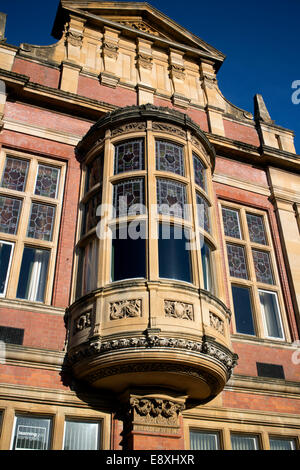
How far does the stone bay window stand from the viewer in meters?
8.15

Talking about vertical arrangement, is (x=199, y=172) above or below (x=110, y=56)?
below

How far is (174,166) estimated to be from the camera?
424 inches

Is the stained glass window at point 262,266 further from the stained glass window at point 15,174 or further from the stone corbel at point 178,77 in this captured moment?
the stained glass window at point 15,174

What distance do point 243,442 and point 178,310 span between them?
139 inches

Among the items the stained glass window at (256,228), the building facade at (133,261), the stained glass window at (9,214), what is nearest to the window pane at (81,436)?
the building facade at (133,261)

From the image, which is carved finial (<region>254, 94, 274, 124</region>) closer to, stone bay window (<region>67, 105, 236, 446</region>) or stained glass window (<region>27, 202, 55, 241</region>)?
stone bay window (<region>67, 105, 236, 446</region>)

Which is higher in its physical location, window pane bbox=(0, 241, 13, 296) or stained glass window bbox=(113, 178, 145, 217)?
stained glass window bbox=(113, 178, 145, 217)

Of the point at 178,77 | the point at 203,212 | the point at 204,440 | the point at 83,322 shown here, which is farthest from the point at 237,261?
the point at 178,77

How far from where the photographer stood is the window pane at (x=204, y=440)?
913cm

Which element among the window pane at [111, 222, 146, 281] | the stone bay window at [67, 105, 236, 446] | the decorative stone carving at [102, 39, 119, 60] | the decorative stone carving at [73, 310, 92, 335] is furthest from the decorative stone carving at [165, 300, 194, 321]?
the decorative stone carving at [102, 39, 119, 60]

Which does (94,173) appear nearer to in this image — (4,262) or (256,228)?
(4,262)

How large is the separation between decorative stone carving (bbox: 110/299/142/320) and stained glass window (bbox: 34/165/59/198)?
4.01 meters

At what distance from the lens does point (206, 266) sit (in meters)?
10.2
